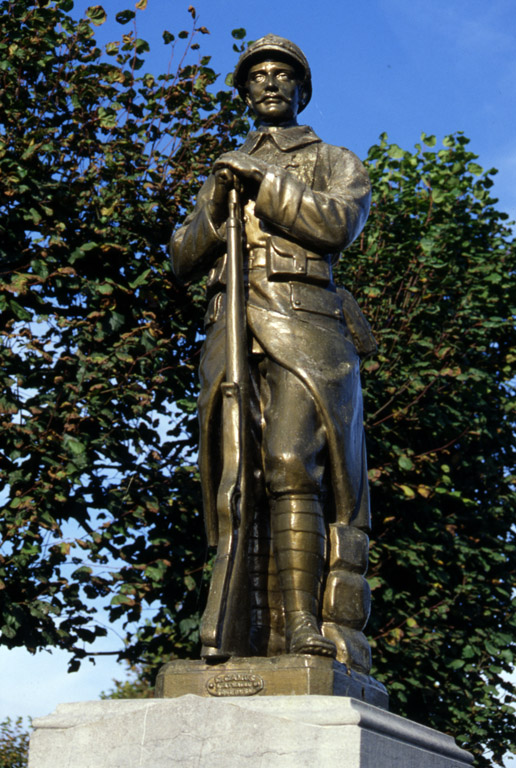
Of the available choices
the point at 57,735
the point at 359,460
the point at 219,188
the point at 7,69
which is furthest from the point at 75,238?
the point at 57,735

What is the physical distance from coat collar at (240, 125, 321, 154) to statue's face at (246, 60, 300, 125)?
0.08m

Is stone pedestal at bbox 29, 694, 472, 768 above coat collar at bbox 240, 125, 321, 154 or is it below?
below

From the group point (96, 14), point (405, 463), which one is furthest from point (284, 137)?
point (405, 463)

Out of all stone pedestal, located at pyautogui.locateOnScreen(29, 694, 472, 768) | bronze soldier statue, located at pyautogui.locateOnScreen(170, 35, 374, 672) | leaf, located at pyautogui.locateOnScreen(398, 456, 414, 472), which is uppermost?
leaf, located at pyautogui.locateOnScreen(398, 456, 414, 472)

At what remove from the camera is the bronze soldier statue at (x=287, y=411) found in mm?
5238

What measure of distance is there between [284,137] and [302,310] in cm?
108

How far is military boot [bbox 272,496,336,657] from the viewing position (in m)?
5.19

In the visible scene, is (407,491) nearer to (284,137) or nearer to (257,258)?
(284,137)

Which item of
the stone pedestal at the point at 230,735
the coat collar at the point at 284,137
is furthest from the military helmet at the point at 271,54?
the stone pedestal at the point at 230,735

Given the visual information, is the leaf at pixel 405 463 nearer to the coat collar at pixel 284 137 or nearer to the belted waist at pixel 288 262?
the coat collar at pixel 284 137

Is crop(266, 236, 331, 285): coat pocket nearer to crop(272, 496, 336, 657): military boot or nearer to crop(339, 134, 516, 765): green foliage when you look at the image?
crop(272, 496, 336, 657): military boot

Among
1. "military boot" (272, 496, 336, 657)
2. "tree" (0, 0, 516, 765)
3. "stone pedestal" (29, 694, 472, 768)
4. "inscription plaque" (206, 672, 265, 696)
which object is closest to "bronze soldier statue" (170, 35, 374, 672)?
"military boot" (272, 496, 336, 657)

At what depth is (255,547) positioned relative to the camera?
5527 millimetres

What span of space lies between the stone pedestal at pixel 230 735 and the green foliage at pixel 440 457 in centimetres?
601
